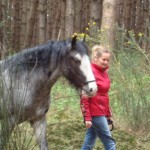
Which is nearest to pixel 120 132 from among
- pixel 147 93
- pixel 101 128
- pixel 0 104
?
pixel 147 93

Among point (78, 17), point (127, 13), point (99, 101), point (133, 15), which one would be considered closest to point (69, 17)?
point (78, 17)

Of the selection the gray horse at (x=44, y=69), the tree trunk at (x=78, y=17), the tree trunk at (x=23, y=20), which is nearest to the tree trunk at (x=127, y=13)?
the tree trunk at (x=78, y=17)

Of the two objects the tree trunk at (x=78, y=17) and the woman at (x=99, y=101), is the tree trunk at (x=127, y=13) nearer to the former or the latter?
the tree trunk at (x=78, y=17)

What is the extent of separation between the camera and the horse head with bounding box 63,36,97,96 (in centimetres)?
398

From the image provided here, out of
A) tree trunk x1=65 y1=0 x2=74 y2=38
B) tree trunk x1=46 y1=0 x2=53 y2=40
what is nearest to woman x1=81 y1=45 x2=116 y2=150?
tree trunk x1=65 y1=0 x2=74 y2=38

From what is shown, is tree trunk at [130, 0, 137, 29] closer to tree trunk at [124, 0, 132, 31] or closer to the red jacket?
tree trunk at [124, 0, 132, 31]

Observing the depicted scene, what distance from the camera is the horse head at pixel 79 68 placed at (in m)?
3.98

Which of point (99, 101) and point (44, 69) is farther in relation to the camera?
point (44, 69)

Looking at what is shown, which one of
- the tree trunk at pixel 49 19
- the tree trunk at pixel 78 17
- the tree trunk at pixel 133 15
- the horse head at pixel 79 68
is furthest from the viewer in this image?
the tree trunk at pixel 133 15

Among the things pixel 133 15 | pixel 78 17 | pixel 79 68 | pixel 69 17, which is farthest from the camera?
pixel 133 15

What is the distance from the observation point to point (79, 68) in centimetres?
411

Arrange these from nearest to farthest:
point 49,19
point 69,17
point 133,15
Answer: point 69,17 → point 49,19 → point 133,15

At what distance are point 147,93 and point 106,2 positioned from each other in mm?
3944

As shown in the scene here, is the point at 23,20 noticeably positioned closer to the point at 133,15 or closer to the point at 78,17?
the point at 78,17
